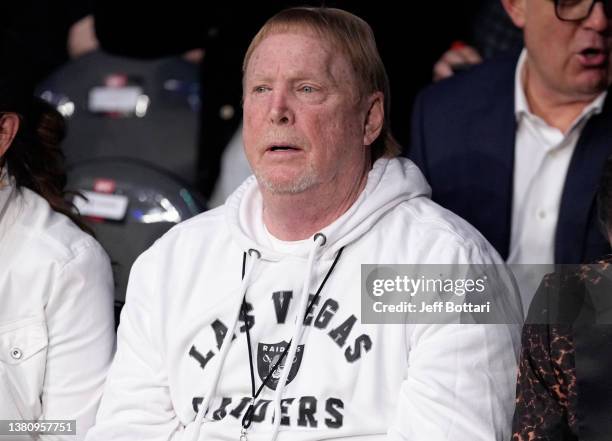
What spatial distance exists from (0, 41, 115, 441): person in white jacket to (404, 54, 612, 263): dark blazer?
1126 mm

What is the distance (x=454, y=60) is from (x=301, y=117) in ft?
4.39

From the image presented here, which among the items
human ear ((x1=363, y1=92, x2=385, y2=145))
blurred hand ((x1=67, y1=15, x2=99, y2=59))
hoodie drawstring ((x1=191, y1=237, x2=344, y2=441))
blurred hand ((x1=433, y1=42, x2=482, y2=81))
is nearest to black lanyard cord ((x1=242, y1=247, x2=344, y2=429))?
hoodie drawstring ((x1=191, y1=237, x2=344, y2=441))

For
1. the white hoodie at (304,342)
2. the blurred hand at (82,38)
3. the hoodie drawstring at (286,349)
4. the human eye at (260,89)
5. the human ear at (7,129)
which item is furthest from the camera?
the blurred hand at (82,38)

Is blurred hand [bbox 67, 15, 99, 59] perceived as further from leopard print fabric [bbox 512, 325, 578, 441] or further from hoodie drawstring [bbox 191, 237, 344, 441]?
leopard print fabric [bbox 512, 325, 578, 441]

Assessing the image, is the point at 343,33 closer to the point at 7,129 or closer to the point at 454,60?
the point at 7,129

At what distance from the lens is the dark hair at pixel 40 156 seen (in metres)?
3.06

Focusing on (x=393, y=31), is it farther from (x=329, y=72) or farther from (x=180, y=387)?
(x=180, y=387)

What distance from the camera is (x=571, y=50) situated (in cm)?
327

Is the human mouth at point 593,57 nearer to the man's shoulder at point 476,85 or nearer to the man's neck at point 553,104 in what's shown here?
the man's neck at point 553,104

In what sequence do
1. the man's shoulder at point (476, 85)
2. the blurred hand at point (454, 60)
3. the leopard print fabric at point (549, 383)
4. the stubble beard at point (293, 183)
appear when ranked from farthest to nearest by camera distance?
the blurred hand at point (454, 60) < the man's shoulder at point (476, 85) < the stubble beard at point (293, 183) < the leopard print fabric at point (549, 383)

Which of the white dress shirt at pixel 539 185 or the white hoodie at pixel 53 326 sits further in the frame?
the white dress shirt at pixel 539 185

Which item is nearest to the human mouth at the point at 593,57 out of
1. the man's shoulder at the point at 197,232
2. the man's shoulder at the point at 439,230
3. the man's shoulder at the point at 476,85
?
the man's shoulder at the point at 476,85

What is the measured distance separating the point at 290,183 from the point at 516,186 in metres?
0.97

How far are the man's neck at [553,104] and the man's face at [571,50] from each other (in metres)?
0.02
